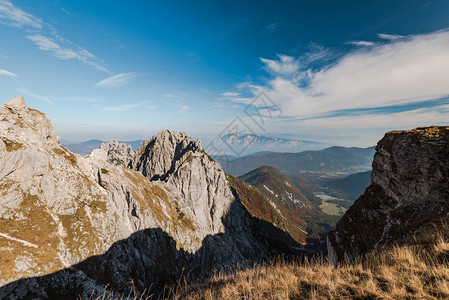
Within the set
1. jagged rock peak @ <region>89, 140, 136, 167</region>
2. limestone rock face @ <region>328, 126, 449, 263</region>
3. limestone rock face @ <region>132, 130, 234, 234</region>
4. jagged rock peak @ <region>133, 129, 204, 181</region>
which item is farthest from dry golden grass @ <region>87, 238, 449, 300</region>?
jagged rock peak @ <region>89, 140, 136, 167</region>

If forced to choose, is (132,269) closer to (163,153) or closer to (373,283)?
(373,283)

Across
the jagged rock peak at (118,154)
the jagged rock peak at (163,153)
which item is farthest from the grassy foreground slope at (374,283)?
the jagged rock peak at (118,154)

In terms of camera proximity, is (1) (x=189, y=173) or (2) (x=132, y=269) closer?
(2) (x=132, y=269)

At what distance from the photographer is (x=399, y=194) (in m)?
31.0

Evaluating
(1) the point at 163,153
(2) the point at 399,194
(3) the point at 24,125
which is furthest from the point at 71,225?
(1) the point at 163,153

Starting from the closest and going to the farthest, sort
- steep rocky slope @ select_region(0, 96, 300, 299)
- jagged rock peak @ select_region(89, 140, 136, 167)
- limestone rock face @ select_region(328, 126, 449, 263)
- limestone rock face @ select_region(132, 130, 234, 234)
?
limestone rock face @ select_region(328, 126, 449, 263), steep rocky slope @ select_region(0, 96, 300, 299), limestone rock face @ select_region(132, 130, 234, 234), jagged rock peak @ select_region(89, 140, 136, 167)

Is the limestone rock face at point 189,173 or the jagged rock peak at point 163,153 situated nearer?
the limestone rock face at point 189,173

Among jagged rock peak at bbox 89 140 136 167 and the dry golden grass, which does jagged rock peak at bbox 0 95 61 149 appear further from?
jagged rock peak at bbox 89 140 136 167

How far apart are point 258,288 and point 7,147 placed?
50.5 meters

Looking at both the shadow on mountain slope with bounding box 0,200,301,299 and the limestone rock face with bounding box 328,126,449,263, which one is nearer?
the limestone rock face with bounding box 328,126,449,263

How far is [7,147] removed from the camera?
3266cm

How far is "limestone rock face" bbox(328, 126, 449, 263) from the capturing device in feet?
79.5

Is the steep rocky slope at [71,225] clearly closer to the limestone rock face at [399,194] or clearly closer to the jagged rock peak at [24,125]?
the jagged rock peak at [24,125]

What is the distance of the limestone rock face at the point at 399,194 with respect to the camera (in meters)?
24.2
